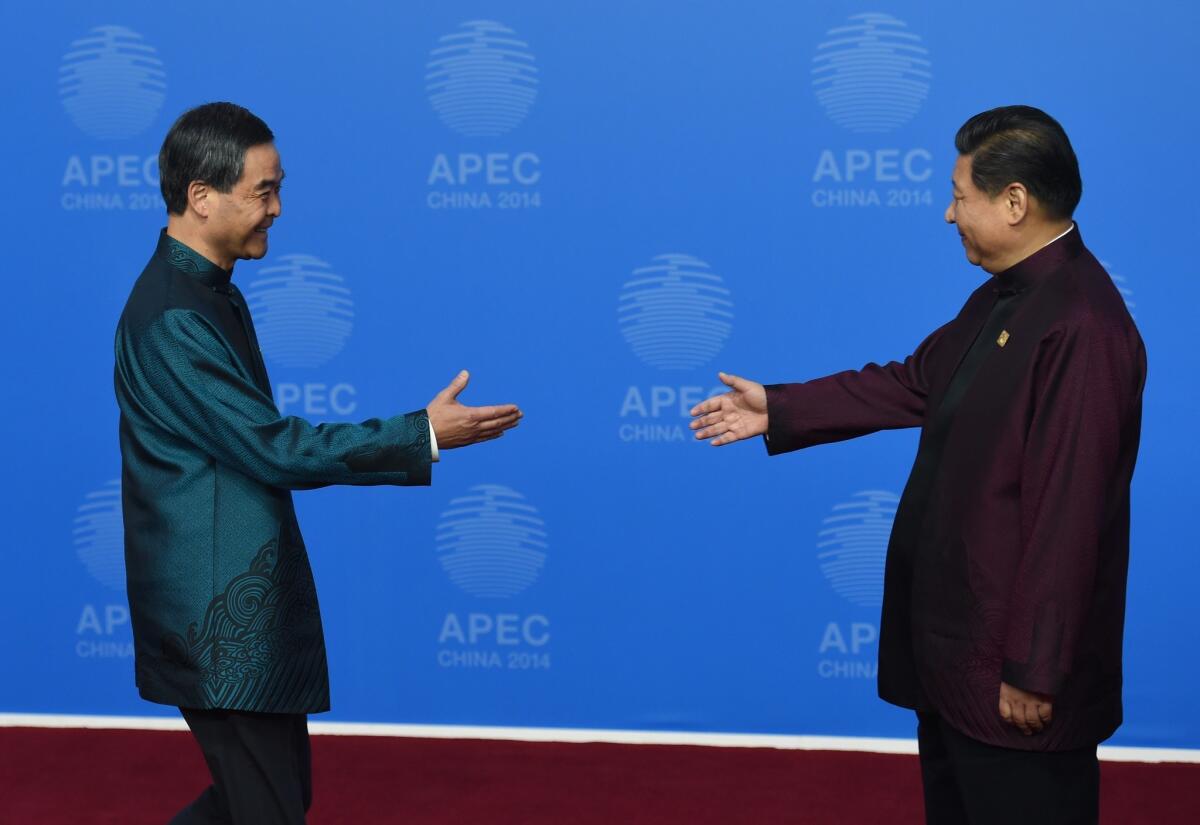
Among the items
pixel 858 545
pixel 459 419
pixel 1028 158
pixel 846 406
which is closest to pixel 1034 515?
pixel 1028 158

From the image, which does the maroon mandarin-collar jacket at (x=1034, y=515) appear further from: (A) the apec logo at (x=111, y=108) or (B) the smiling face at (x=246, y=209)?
(A) the apec logo at (x=111, y=108)

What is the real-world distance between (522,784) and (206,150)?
5.83 ft

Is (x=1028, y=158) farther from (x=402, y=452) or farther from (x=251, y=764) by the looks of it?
(x=251, y=764)

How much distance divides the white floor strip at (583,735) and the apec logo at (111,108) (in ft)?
4.44

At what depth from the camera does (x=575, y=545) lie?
3473mm

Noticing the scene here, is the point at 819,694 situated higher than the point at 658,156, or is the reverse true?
the point at 658,156

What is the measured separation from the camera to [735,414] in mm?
2465

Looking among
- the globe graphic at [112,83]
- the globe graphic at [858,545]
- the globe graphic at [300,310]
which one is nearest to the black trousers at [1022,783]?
the globe graphic at [858,545]

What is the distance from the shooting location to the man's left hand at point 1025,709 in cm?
183

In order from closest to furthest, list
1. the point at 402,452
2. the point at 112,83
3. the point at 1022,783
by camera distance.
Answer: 1. the point at 1022,783
2. the point at 402,452
3. the point at 112,83

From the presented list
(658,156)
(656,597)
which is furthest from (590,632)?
(658,156)

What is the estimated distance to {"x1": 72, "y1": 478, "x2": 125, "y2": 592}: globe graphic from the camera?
3576 mm

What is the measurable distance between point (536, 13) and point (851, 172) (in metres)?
0.86

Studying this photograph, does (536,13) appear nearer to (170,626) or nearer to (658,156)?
(658,156)
